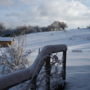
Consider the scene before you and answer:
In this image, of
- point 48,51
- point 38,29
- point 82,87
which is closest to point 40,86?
point 48,51

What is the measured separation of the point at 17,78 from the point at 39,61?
3.90 feet

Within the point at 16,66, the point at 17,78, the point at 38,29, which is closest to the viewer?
the point at 17,78

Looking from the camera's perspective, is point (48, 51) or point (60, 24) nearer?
point (48, 51)

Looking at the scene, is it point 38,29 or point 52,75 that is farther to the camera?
point 38,29

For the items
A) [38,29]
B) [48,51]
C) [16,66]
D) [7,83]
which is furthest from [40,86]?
[38,29]

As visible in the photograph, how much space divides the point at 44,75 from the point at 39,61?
0.92 metres

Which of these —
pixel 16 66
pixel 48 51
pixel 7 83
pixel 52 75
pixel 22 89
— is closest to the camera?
pixel 7 83

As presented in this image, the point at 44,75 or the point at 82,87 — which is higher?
the point at 44,75

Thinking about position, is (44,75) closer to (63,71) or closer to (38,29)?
(63,71)

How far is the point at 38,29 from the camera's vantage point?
7331 cm

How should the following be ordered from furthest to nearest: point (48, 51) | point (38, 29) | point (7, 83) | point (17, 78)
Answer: point (38, 29) → point (48, 51) → point (17, 78) → point (7, 83)

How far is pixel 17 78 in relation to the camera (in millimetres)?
3988

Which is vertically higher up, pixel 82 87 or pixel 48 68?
pixel 48 68

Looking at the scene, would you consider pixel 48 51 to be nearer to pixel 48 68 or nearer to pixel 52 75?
pixel 48 68
